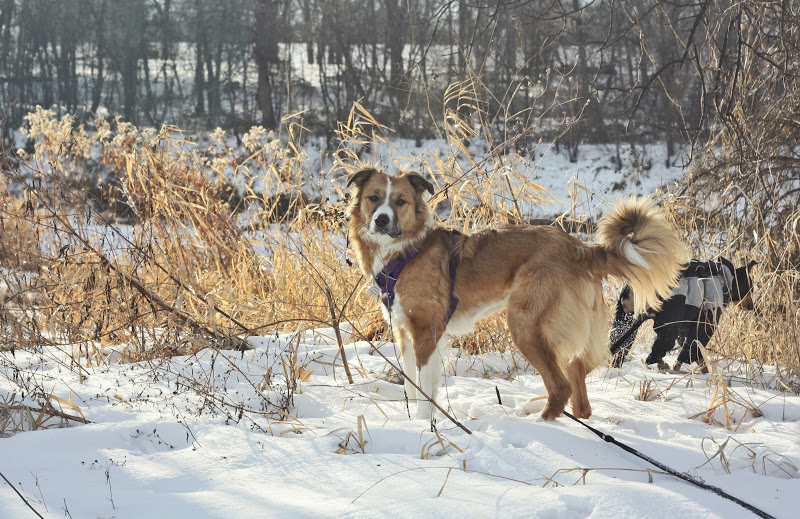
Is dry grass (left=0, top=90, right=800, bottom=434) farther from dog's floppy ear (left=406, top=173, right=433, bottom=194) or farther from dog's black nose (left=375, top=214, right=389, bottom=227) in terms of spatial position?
dog's black nose (left=375, top=214, right=389, bottom=227)

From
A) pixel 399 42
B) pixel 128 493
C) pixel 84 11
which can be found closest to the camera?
pixel 128 493

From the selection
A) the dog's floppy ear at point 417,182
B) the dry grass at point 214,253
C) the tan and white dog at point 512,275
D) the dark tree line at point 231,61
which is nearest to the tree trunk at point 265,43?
the dark tree line at point 231,61

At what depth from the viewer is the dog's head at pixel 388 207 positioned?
384 cm

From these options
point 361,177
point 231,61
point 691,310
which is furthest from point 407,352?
point 231,61

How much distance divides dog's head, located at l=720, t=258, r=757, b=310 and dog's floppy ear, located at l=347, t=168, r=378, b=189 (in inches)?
109

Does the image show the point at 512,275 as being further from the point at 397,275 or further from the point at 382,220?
the point at 382,220

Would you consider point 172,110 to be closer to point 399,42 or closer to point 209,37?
point 209,37

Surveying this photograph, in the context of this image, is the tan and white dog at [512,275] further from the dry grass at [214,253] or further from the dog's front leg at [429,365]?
the dry grass at [214,253]

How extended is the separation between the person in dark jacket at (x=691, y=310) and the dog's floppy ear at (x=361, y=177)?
210 centimetres

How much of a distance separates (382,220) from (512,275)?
854mm

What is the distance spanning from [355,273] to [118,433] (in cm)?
297

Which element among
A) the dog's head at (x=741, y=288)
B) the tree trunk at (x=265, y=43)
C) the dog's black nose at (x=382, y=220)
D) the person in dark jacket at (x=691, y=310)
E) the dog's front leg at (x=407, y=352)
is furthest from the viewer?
the tree trunk at (x=265, y=43)

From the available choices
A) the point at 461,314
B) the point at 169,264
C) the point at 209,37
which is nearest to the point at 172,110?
the point at 209,37

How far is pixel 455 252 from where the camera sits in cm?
390
